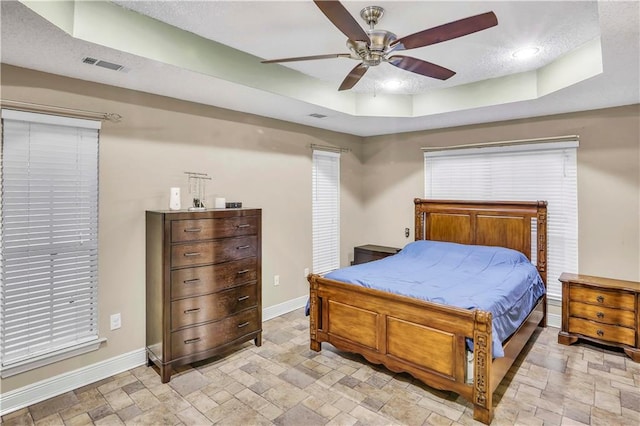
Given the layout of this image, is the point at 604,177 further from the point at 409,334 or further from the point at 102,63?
the point at 102,63

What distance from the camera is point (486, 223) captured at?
4273 mm

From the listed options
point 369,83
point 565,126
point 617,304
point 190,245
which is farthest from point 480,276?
point 190,245

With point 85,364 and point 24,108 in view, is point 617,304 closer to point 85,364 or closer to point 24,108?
point 85,364

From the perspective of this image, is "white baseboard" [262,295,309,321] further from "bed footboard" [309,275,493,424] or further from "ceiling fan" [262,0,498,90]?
"ceiling fan" [262,0,498,90]

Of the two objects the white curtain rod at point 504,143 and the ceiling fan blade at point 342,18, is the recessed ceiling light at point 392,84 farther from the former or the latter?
the ceiling fan blade at point 342,18

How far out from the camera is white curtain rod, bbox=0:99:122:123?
95.1 inches

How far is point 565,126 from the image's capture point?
386 centimetres

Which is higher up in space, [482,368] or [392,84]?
[392,84]

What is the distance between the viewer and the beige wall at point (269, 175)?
114 inches

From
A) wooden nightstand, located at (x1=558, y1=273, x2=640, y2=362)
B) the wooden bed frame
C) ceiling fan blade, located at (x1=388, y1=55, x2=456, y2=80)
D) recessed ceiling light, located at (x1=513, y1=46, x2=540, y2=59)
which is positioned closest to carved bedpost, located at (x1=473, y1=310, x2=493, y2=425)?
the wooden bed frame

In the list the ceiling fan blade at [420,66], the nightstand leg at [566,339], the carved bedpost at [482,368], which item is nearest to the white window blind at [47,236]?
the ceiling fan blade at [420,66]

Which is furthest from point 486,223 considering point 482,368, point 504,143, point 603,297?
point 482,368

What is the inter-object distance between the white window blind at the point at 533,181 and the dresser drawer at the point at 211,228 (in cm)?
278

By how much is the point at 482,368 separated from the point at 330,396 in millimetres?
1088
